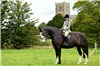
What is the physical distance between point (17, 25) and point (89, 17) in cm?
1332

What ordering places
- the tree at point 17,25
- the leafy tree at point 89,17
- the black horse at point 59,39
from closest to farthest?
the black horse at point 59,39, the leafy tree at point 89,17, the tree at point 17,25

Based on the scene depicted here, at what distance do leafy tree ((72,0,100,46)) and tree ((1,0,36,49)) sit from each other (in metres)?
9.15

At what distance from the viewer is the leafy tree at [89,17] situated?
154 feet

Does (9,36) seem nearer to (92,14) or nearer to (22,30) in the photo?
(22,30)

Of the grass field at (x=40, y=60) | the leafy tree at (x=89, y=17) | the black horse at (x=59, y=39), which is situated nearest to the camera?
the grass field at (x=40, y=60)

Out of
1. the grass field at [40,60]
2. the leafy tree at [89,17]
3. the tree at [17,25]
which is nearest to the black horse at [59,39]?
the grass field at [40,60]

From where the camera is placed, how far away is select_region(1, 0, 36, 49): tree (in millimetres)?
52250

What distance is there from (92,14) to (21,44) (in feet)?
44.3

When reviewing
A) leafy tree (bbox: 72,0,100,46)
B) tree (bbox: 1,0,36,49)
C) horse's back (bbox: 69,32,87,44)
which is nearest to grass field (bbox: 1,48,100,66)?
horse's back (bbox: 69,32,87,44)

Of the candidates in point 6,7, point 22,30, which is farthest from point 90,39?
point 6,7

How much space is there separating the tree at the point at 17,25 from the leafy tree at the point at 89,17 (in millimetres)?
9149

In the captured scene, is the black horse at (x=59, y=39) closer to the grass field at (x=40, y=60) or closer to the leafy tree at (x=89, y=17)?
the grass field at (x=40, y=60)

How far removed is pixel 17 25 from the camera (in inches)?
2090

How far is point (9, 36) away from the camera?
52.8 metres
